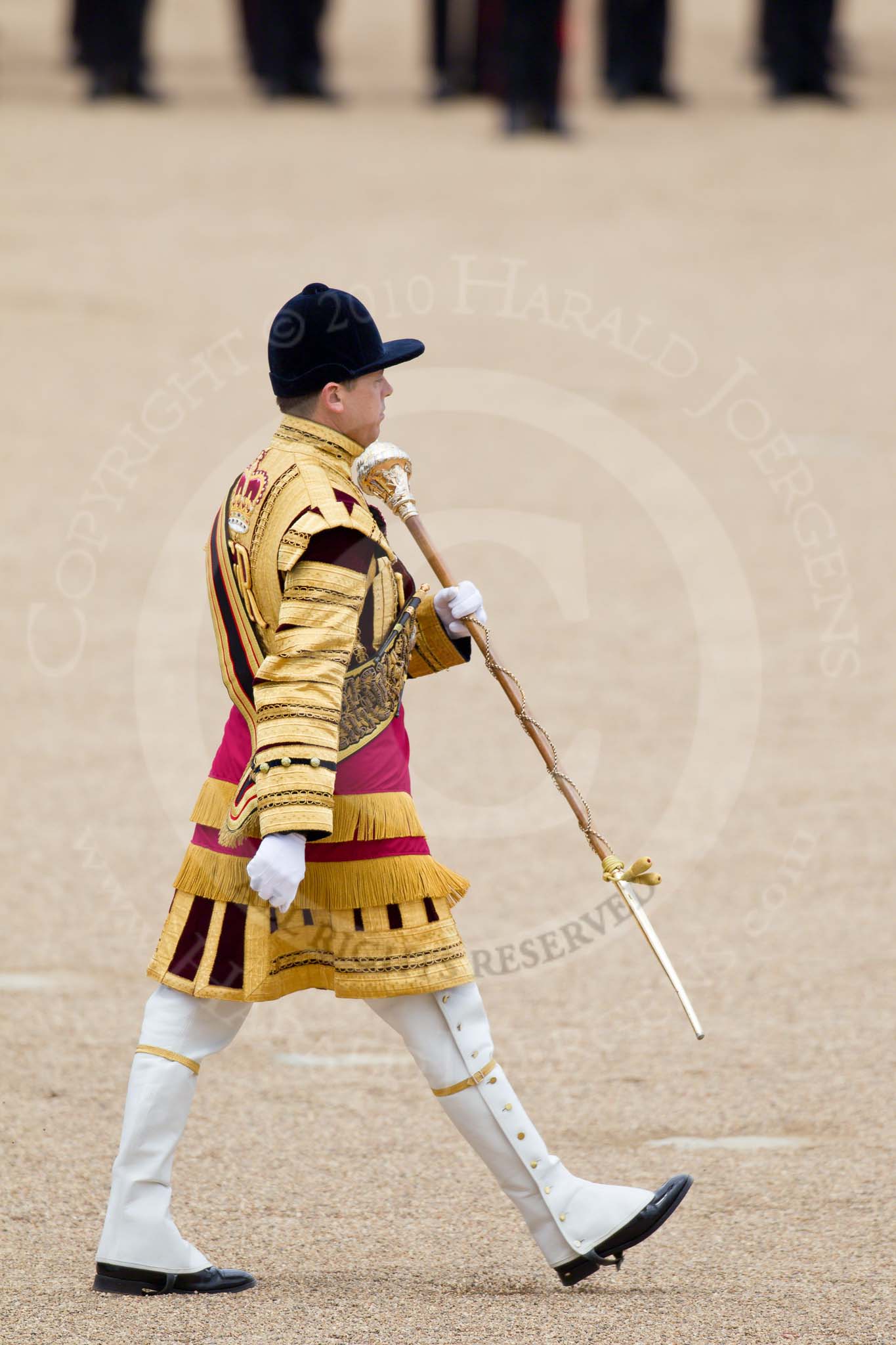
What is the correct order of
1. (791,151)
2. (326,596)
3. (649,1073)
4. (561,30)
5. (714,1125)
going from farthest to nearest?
(791,151) → (561,30) → (649,1073) → (714,1125) → (326,596)

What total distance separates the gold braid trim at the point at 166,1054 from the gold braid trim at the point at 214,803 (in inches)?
14.1

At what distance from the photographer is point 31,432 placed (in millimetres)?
8938

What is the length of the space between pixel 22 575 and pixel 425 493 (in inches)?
73.5

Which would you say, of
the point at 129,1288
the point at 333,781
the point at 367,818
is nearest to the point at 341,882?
the point at 367,818

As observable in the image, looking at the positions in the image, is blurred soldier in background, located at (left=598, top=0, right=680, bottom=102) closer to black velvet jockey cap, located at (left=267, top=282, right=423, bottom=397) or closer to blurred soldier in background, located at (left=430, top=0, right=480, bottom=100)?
blurred soldier in background, located at (left=430, top=0, right=480, bottom=100)

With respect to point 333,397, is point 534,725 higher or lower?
lower

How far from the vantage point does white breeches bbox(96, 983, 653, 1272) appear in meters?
2.90

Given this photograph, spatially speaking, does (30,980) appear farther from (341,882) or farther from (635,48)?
(635,48)

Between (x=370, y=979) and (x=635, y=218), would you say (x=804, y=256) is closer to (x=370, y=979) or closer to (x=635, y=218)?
(x=635, y=218)

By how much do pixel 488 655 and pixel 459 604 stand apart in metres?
0.11

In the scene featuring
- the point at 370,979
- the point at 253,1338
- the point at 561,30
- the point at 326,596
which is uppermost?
the point at 561,30

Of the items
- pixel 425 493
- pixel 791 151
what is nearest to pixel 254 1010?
pixel 425 493

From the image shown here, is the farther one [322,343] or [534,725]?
[534,725]

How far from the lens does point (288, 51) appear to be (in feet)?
43.6
